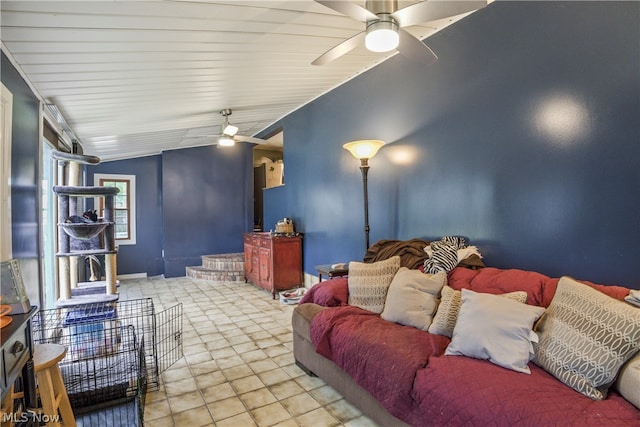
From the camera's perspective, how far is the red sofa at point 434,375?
132cm

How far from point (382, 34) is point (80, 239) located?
115 inches

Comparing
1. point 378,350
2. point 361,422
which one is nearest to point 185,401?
point 361,422

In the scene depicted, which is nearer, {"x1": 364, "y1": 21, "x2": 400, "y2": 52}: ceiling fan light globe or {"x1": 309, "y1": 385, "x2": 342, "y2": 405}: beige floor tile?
{"x1": 364, "y1": 21, "x2": 400, "y2": 52}: ceiling fan light globe

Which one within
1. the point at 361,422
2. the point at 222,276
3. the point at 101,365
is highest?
the point at 101,365

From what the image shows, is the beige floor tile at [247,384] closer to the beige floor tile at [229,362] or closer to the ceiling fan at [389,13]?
the beige floor tile at [229,362]

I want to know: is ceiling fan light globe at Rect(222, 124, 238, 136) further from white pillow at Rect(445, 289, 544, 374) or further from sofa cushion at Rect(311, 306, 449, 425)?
white pillow at Rect(445, 289, 544, 374)

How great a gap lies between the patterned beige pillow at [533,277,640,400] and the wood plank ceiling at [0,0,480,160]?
2212mm

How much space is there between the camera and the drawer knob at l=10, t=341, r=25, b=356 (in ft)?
4.27

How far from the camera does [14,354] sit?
1306mm

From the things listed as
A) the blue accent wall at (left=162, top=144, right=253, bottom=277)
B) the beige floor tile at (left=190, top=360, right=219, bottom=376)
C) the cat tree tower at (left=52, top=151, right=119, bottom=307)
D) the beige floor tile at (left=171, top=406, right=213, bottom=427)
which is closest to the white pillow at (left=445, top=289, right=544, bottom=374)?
the beige floor tile at (left=171, top=406, right=213, bottom=427)

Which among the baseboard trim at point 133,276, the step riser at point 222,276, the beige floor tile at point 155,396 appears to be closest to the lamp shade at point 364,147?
the beige floor tile at point 155,396

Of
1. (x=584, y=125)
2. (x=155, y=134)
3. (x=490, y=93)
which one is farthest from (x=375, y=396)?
(x=155, y=134)

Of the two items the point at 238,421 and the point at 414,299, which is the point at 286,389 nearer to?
the point at 238,421

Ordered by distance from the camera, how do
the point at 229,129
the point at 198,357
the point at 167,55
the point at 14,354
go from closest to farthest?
the point at 14,354, the point at 167,55, the point at 198,357, the point at 229,129
